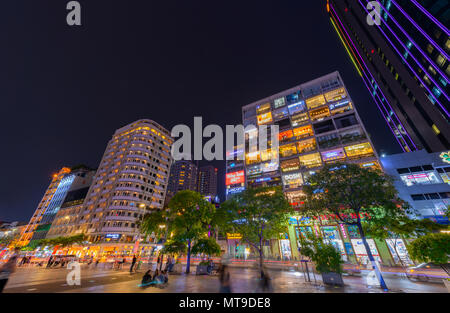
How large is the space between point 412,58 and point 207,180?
6576 inches

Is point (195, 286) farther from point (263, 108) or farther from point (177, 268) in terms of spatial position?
point (263, 108)

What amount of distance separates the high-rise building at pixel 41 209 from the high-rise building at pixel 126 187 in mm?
39054

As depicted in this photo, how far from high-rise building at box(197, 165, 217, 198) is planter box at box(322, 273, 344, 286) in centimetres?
17062

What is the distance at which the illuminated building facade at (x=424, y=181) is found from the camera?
104ft

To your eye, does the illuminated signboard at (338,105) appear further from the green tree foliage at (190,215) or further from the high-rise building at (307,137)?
the green tree foliage at (190,215)

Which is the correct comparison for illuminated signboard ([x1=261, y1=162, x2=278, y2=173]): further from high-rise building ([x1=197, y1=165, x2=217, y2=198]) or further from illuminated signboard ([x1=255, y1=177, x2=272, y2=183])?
high-rise building ([x1=197, y1=165, x2=217, y2=198])

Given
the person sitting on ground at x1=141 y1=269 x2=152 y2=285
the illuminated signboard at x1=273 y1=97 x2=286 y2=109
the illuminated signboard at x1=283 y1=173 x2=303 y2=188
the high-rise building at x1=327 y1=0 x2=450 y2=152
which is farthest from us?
the illuminated signboard at x1=273 y1=97 x2=286 y2=109

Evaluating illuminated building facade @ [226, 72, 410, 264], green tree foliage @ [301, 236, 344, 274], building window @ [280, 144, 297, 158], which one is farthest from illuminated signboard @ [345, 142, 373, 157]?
green tree foliage @ [301, 236, 344, 274]

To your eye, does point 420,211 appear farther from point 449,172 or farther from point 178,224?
point 178,224

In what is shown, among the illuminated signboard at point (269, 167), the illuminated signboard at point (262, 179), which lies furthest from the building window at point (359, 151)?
the illuminated signboard at point (262, 179)

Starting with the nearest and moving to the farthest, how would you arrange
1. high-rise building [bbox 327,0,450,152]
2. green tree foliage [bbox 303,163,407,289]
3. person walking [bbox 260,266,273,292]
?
1. person walking [bbox 260,266,273,292]
2. green tree foliage [bbox 303,163,407,289]
3. high-rise building [bbox 327,0,450,152]

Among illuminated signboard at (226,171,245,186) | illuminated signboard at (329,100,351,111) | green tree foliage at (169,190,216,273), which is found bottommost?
green tree foliage at (169,190,216,273)

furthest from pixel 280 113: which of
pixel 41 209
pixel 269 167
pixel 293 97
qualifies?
pixel 41 209

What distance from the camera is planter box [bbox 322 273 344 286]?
1217 cm
